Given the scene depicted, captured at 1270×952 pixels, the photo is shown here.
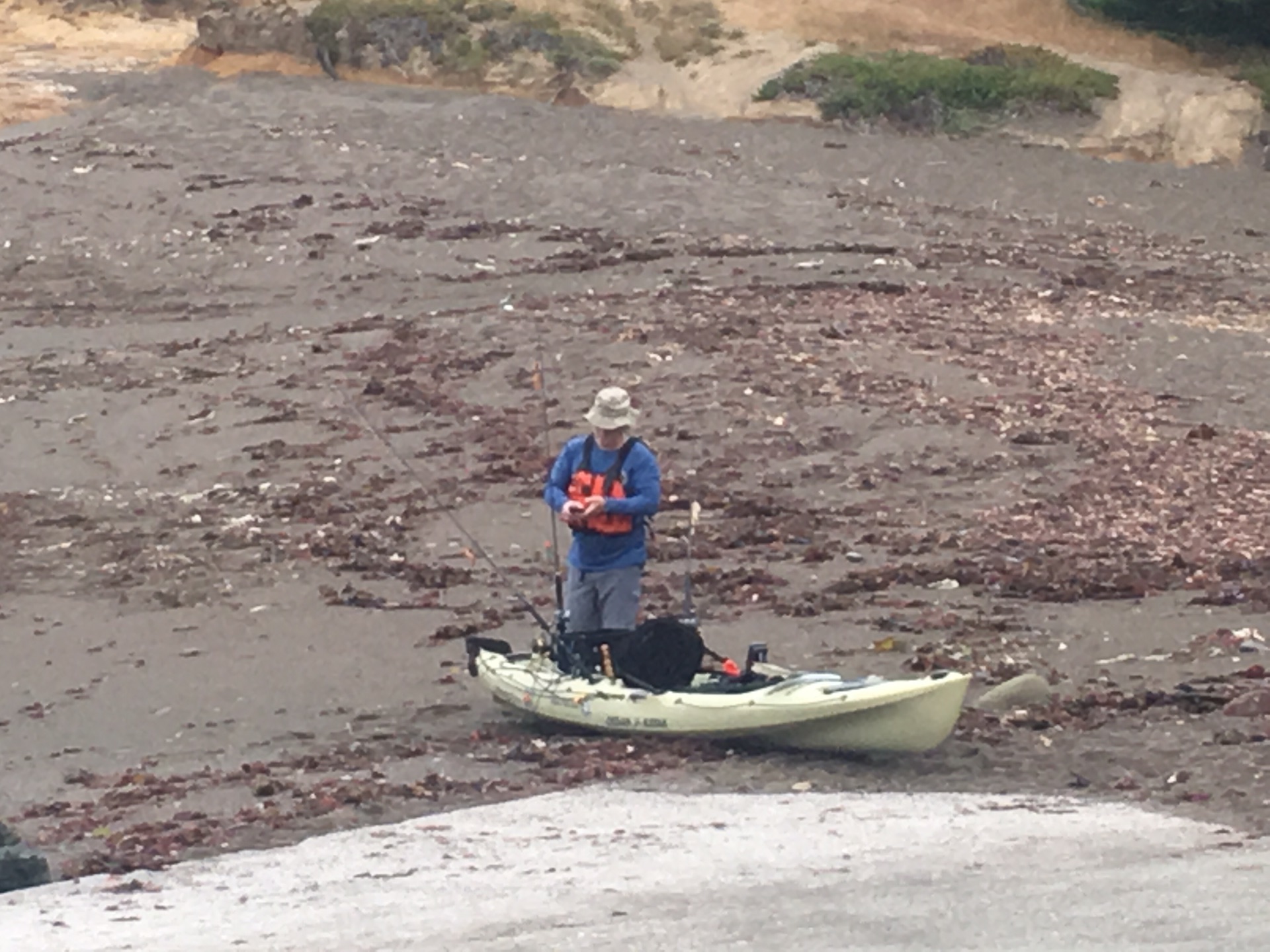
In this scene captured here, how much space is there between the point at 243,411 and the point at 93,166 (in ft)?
34.2

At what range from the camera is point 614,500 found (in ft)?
32.4

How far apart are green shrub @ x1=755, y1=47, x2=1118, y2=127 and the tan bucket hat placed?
20941mm

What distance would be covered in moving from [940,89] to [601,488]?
2150 cm

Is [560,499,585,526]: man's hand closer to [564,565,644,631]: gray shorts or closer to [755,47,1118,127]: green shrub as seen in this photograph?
[564,565,644,631]: gray shorts

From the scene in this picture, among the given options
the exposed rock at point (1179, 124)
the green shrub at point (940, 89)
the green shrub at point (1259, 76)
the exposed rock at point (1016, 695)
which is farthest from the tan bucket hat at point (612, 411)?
the green shrub at point (1259, 76)

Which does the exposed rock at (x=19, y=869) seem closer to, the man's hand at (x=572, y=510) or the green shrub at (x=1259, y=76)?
the man's hand at (x=572, y=510)

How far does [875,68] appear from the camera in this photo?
30906mm

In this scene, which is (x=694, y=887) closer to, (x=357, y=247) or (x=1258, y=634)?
(x=1258, y=634)

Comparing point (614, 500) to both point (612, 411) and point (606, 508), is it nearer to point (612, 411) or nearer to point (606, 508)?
point (606, 508)

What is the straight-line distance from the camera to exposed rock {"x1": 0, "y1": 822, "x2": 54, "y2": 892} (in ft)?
25.7

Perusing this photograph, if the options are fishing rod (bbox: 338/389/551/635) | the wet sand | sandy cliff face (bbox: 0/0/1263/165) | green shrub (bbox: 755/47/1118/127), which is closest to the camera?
the wet sand

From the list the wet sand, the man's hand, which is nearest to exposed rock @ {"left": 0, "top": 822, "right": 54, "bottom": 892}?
the wet sand

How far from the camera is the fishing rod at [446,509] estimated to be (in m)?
12.6

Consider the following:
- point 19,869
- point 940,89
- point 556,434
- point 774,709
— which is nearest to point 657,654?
point 774,709
